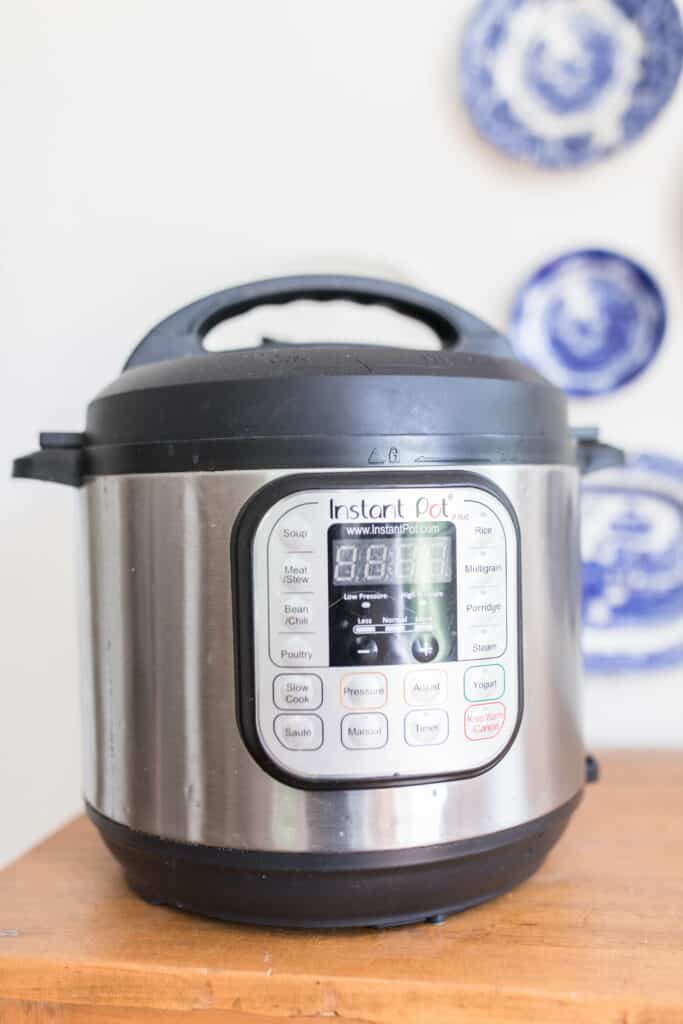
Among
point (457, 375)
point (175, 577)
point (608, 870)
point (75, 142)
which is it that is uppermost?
point (75, 142)

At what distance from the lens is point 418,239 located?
0.86 metres

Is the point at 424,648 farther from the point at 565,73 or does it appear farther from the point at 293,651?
the point at 565,73

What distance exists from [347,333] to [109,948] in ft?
1.86

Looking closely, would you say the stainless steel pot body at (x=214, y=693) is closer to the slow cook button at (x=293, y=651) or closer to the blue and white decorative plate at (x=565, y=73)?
the slow cook button at (x=293, y=651)

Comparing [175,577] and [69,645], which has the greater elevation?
[175,577]

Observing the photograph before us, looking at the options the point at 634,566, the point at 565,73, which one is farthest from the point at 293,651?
the point at 565,73

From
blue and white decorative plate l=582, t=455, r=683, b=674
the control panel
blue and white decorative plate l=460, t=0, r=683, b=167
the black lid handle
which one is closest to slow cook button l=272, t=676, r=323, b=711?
the control panel

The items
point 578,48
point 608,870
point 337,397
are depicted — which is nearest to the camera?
point 337,397

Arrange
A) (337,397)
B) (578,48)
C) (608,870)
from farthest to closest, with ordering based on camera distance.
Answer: (578,48), (608,870), (337,397)

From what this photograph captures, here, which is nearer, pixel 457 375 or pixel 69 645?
pixel 457 375

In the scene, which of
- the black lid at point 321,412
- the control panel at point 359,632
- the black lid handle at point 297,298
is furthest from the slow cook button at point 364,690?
the black lid handle at point 297,298

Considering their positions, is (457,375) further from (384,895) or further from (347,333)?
(347,333)

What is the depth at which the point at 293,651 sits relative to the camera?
461 mm

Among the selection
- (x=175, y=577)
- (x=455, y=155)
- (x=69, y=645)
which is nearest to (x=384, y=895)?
(x=175, y=577)
